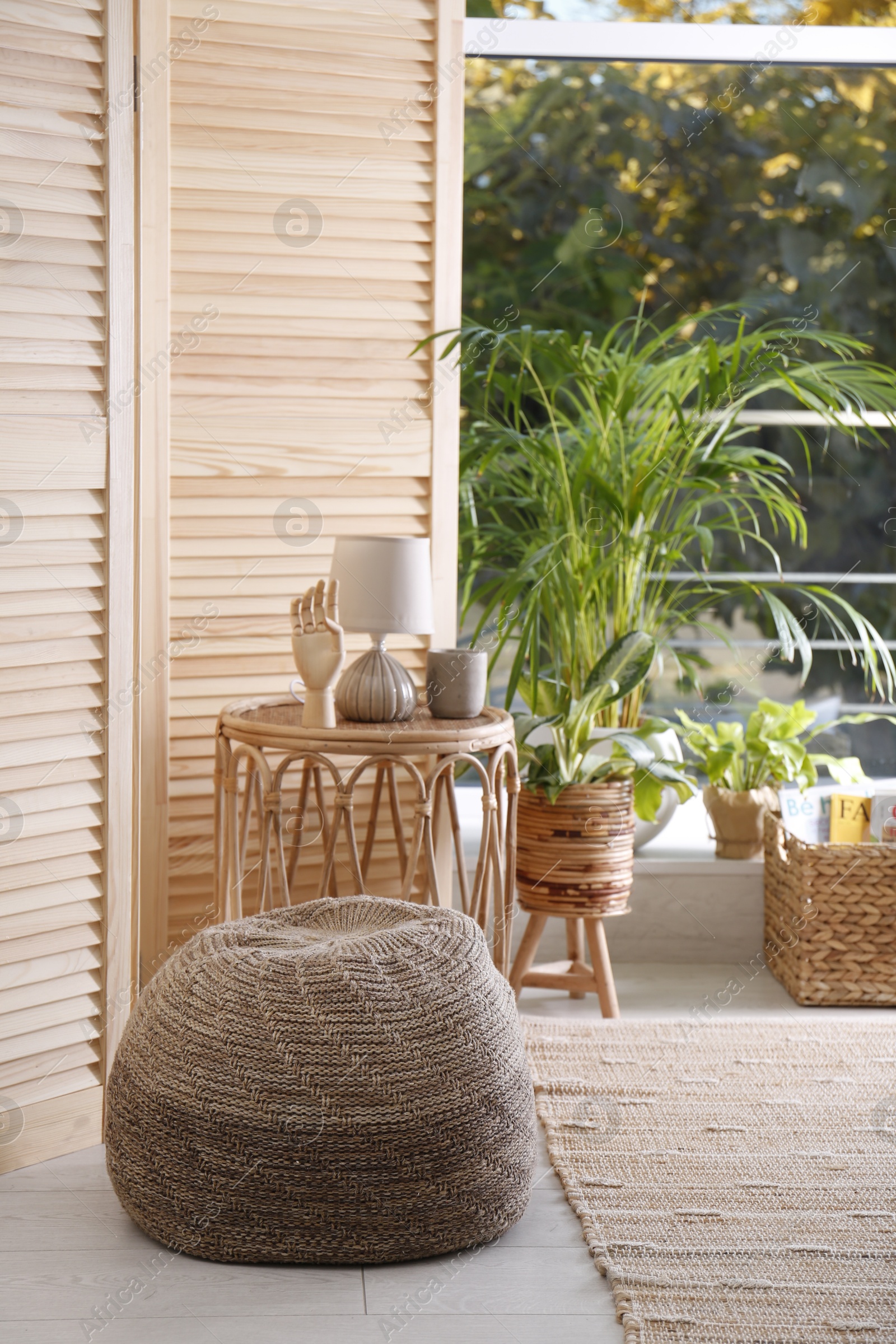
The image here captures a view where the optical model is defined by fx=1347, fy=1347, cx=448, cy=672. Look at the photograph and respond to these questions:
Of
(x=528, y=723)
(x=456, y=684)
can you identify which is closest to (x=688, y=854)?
(x=528, y=723)

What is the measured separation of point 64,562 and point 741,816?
5.72 ft

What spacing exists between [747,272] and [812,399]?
2.79ft

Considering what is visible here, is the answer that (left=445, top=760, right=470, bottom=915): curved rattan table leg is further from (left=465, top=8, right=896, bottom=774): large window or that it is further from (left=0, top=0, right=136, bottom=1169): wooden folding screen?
(left=465, top=8, right=896, bottom=774): large window

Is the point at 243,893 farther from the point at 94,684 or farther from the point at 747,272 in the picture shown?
the point at 747,272

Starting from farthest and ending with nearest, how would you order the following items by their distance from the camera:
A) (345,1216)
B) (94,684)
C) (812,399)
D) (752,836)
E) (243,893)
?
(752,836)
(812,399)
(243,893)
(94,684)
(345,1216)

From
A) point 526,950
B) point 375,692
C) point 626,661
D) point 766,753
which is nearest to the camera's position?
point 375,692

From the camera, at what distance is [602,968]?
2703 mm

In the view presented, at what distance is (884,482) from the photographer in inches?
141

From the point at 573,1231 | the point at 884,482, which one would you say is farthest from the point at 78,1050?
the point at 884,482

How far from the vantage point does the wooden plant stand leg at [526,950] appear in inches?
108

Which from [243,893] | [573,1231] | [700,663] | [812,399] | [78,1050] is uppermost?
[812,399]

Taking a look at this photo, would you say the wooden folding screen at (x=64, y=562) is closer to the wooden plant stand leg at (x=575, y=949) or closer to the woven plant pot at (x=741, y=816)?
the wooden plant stand leg at (x=575, y=949)

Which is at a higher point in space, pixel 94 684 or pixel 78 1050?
pixel 94 684

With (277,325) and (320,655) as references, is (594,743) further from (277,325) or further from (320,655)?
(277,325)
